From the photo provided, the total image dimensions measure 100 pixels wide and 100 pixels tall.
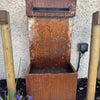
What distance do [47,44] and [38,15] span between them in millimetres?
350

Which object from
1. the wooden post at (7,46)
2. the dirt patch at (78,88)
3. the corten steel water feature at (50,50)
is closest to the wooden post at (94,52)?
the corten steel water feature at (50,50)

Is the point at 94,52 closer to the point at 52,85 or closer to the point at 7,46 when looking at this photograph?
the point at 52,85

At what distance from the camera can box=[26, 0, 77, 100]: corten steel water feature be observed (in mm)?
1039

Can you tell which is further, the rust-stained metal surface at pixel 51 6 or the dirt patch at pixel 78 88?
the dirt patch at pixel 78 88

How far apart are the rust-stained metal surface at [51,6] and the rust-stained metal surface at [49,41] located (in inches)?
3.1

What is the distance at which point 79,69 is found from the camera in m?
1.85

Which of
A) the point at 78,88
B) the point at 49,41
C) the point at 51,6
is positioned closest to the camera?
the point at 51,6

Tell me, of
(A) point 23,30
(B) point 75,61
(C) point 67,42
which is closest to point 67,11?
(C) point 67,42

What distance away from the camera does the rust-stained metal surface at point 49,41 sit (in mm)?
1195

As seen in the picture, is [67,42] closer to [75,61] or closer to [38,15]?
[38,15]

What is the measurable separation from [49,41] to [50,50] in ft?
0.37

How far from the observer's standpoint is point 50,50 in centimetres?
127

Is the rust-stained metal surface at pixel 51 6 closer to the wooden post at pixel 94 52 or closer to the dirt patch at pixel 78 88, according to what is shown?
the wooden post at pixel 94 52

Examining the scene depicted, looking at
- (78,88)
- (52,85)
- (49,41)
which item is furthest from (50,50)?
(78,88)
